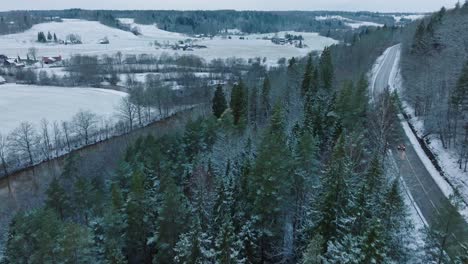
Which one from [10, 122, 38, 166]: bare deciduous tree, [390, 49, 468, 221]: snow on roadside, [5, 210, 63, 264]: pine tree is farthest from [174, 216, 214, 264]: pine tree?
[10, 122, 38, 166]: bare deciduous tree

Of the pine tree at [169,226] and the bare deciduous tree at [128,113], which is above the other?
the pine tree at [169,226]

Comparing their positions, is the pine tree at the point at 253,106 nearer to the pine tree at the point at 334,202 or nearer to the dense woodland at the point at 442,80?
the dense woodland at the point at 442,80

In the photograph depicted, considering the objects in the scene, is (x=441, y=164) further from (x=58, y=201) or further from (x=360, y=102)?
(x=58, y=201)

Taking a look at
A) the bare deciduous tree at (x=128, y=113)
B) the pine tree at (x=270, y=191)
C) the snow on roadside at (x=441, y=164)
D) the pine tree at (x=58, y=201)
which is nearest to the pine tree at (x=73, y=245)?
the pine tree at (x=58, y=201)

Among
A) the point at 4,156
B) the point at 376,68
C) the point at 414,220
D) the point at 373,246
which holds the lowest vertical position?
the point at 4,156

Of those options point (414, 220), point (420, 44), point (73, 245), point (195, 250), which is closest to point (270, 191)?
point (195, 250)
